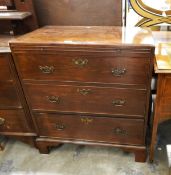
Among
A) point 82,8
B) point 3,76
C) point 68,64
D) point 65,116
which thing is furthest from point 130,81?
point 3,76

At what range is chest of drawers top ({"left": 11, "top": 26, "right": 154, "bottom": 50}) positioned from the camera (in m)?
1.06

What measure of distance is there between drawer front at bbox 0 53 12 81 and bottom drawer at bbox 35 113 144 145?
1.10 ft

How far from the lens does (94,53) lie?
109cm

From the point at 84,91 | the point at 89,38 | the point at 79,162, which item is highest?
the point at 89,38

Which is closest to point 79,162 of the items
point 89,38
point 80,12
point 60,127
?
point 60,127

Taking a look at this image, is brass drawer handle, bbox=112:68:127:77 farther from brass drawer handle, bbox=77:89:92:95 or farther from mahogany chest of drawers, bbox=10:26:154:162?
brass drawer handle, bbox=77:89:92:95

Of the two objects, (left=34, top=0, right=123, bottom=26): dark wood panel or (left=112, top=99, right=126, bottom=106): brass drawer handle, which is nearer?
(left=112, top=99, right=126, bottom=106): brass drawer handle

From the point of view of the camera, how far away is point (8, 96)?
4.58ft

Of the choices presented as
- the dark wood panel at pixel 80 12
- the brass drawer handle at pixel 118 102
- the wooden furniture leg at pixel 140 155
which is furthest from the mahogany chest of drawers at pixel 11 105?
the wooden furniture leg at pixel 140 155

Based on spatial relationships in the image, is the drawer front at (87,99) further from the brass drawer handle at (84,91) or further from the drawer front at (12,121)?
the drawer front at (12,121)

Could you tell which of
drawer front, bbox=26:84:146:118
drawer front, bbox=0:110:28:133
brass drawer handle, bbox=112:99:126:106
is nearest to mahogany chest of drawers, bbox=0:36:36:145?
drawer front, bbox=0:110:28:133

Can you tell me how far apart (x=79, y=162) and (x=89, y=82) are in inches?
27.3

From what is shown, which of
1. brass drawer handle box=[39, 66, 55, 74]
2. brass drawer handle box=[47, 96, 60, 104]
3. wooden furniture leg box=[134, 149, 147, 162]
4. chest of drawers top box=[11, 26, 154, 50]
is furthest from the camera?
wooden furniture leg box=[134, 149, 147, 162]

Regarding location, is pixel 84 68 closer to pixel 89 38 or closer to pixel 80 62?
pixel 80 62
